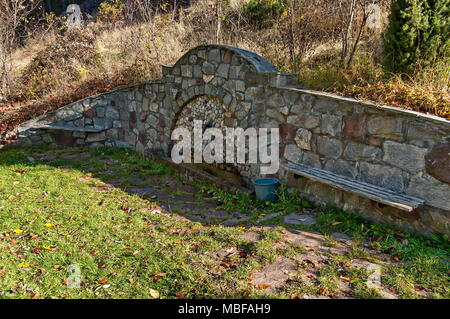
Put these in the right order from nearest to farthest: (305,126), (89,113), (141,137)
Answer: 1. (305,126)
2. (141,137)
3. (89,113)

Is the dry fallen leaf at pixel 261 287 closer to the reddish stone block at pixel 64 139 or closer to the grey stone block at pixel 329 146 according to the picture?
the grey stone block at pixel 329 146

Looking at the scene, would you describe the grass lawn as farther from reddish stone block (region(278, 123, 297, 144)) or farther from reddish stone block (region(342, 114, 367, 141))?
reddish stone block (region(342, 114, 367, 141))

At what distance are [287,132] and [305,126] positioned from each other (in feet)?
1.18

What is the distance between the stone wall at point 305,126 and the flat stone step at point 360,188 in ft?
0.36

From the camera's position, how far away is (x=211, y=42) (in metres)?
9.04

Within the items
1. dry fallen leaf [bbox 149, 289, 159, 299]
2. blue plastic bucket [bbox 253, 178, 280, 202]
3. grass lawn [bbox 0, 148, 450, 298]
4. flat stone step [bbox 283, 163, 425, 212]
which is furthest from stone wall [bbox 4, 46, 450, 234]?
dry fallen leaf [bbox 149, 289, 159, 299]

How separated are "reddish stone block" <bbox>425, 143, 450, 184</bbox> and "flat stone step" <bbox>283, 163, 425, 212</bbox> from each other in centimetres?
32

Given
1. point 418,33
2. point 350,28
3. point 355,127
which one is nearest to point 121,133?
point 350,28

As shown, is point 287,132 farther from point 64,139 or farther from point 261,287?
point 64,139

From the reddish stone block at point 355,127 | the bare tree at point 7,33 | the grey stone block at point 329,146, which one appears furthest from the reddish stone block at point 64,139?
the reddish stone block at point 355,127

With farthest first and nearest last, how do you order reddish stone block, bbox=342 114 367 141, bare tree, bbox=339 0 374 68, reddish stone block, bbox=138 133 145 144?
reddish stone block, bbox=138 133 145 144 → bare tree, bbox=339 0 374 68 → reddish stone block, bbox=342 114 367 141

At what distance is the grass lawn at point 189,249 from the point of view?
3.17 metres

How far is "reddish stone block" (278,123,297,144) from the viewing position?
5.45m

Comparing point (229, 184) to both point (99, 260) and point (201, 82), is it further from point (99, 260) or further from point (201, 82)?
point (99, 260)
